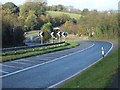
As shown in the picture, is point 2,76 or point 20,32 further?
point 20,32

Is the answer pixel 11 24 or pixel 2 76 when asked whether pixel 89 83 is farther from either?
pixel 11 24

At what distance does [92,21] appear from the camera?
105000 millimetres

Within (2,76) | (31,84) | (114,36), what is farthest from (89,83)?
(114,36)

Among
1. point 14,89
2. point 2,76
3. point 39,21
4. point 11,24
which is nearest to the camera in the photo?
point 14,89

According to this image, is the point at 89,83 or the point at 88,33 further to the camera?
the point at 88,33

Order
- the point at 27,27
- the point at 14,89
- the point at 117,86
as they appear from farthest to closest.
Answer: the point at 27,27, the point at 14,89, the point at 117,86

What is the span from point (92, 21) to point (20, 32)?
5223 centimetres

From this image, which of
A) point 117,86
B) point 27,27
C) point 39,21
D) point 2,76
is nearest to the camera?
point 117,86

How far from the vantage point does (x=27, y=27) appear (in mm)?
101438

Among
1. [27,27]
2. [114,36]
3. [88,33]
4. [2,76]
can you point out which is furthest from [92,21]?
[2,76]

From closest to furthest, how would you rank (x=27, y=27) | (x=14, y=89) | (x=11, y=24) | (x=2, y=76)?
(x=14, y=89), (x=2, y=76), (x=11, y=24), (x=27, y=27)

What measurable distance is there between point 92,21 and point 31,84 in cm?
9242

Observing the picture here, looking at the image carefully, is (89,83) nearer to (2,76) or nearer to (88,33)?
(2,76)

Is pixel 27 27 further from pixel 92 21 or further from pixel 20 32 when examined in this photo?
pixel 20 32
